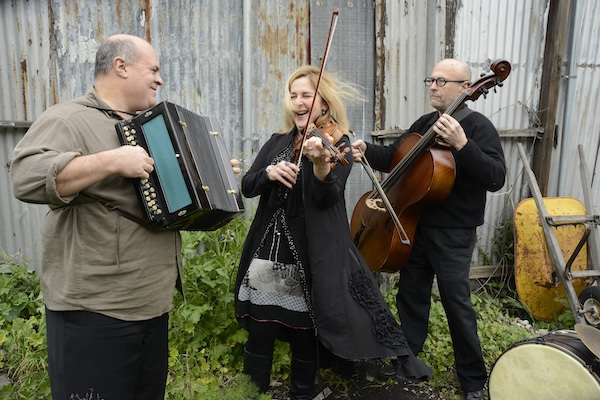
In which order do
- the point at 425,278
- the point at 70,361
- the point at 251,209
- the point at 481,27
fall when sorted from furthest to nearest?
the point at 481,27, the point at 251,209, the point at 425,278, the point at 70,361

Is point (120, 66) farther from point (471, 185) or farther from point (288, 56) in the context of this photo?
point (288, 56)

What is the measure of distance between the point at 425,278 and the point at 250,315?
134cm

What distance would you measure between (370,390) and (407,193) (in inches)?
56.5

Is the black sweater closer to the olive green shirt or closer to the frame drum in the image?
the frame drum

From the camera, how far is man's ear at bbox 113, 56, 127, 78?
6.37 ft

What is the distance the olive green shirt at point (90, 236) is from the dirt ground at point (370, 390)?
1684 mm

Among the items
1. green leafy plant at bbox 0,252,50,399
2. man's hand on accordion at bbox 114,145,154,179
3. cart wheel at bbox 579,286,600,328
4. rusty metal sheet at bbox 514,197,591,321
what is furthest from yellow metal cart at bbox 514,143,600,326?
green leafy plant at bbox 0,252,50,399

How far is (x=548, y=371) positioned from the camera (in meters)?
2.42

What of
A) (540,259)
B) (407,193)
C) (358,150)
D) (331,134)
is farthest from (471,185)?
(540,259)

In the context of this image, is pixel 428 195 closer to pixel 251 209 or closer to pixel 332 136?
pixel 332 136

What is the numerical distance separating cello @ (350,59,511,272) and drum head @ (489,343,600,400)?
880mm

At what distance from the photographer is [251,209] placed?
417cm

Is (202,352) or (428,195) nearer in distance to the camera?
(428,195)

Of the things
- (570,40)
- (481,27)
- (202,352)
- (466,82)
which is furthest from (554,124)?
(202,352)
